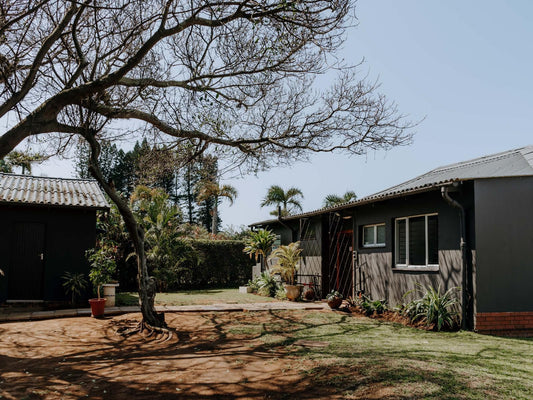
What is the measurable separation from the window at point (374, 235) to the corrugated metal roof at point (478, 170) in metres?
0.91

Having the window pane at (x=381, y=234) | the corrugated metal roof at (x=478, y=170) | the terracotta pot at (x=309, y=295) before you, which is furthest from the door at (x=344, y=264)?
the window pane at (x=381, y=234)

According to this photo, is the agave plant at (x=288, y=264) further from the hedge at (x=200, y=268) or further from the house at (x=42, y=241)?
the house at (x=42, y=241)

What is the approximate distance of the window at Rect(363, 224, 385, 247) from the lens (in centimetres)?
1235

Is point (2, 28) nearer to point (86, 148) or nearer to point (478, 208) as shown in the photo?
point (86, 148)

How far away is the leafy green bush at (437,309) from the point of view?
8953 millimetres

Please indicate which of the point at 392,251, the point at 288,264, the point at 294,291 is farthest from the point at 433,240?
the point at 288,264

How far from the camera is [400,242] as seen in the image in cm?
1145

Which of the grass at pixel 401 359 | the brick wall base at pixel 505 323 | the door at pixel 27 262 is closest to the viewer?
the grass at pixel 401 359

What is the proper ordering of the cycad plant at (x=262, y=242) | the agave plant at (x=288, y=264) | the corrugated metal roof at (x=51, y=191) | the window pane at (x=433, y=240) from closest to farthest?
the window pane at (x=433, y=240) < the corrugated metal roof at (x=51, y=191) < the agave plant at (x=288, y=264) < the cycad plant at (x=262, y=242)

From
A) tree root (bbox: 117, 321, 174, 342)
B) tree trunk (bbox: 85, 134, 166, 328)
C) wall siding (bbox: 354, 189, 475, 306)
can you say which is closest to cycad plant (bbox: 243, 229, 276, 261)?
wall siding (bbox: 354, 189, 475, 306)

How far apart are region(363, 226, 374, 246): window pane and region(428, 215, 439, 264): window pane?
268 cm

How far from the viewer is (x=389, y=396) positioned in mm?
4375

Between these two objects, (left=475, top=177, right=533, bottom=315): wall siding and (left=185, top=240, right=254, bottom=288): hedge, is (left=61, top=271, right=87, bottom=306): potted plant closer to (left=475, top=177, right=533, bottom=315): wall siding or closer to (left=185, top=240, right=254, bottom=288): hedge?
(left=185, top=240, right=254, bottom=288): hedge

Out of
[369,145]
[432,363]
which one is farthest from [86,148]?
[432,363]
